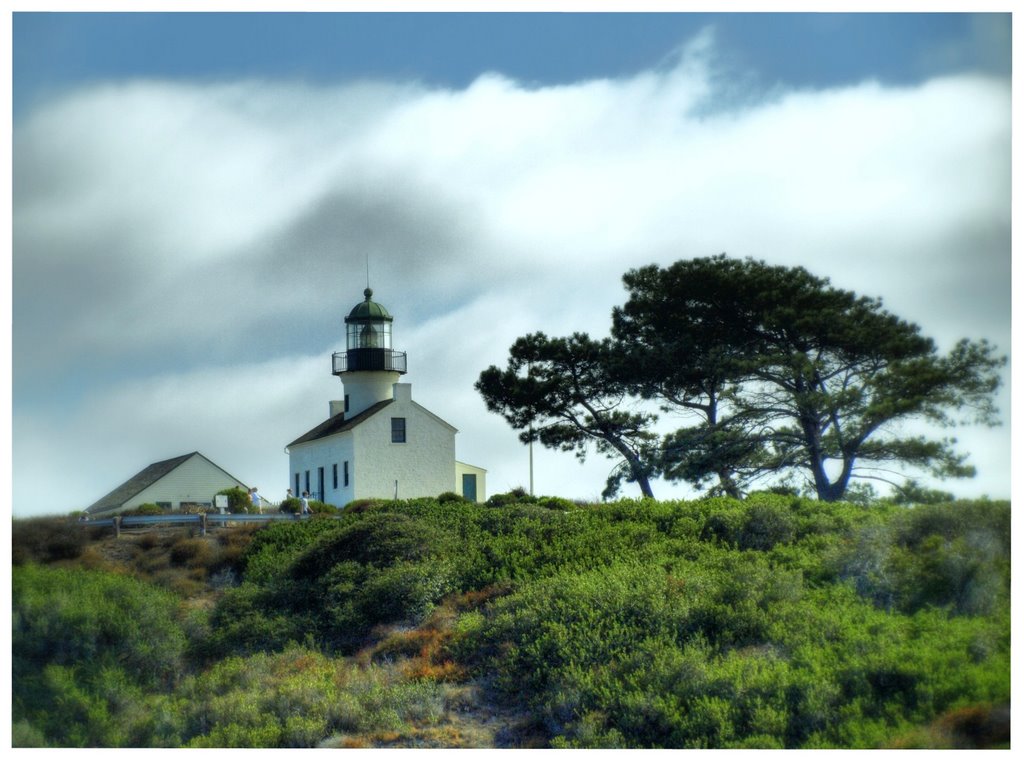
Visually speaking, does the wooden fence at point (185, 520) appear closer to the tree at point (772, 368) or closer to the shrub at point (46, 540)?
the shrub at point (46, 540)

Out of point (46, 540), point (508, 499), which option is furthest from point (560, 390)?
point (46, 540)

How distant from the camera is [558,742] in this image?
48.7 ft

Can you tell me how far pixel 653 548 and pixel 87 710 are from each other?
28.2ft

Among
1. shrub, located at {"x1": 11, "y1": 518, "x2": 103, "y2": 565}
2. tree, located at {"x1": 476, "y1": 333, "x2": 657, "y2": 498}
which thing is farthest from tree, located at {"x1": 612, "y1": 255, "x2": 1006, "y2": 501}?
shrub, located at {"x1": 11, "y1": 518, "x2": 103, "y2": 565}

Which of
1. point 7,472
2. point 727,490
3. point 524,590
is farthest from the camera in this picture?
point 727,490

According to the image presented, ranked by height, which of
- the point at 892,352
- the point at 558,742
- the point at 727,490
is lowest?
the point at 558,742

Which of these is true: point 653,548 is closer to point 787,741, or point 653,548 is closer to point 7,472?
point 787,741

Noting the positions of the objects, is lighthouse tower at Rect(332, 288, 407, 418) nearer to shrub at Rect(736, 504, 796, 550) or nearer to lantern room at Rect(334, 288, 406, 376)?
lantern room at Rect(334, 288, 406, 376)

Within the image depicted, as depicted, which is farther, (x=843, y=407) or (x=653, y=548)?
(x=843, y=407)

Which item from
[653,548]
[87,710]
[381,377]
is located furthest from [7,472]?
[381,377]

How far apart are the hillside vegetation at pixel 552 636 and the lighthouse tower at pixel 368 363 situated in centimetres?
1196

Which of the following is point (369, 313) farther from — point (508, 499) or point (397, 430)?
point (508, 499)

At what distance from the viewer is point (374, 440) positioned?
33.3 metres

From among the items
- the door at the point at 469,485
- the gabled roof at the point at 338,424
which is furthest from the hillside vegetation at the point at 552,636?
the door at the point at 469,485
